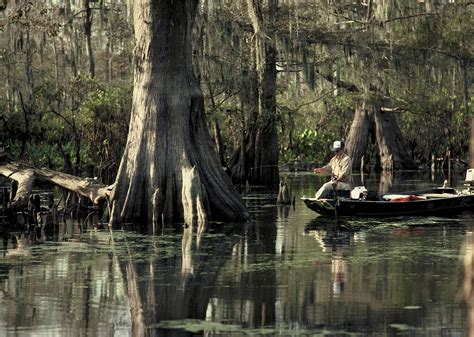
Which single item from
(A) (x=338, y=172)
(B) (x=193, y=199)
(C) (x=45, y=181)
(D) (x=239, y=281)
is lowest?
(D) (x=239, y=281)

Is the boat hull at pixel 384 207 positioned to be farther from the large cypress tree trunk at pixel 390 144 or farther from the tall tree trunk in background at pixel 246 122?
the large cypress tree trunk at pixel 390 144

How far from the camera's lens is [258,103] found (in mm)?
40406

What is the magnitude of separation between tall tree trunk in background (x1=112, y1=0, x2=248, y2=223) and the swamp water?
0.92 metres

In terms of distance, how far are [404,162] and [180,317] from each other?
4334 centimetres

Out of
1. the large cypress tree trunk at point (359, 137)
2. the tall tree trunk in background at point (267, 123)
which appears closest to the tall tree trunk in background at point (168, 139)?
the tall tree trunk in background at point (267, 123)

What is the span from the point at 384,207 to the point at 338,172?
1.26 metres

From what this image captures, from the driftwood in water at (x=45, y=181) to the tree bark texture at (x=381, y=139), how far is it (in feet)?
96.7

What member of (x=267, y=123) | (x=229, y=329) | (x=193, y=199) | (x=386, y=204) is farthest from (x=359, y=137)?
(x=229, y=329)

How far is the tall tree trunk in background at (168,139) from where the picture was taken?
932 inches

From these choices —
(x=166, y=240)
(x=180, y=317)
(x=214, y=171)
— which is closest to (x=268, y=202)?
(x=214, y=171)

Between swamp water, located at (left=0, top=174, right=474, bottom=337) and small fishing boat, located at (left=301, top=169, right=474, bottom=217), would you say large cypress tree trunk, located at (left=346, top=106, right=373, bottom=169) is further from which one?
swamp water, located at (left=0, top=174, right=474, bottom=337)

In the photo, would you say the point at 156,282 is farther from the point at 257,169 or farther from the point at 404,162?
the point at 404,162

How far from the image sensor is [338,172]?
85.9 ft

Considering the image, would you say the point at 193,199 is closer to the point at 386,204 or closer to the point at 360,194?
the point at 360,194
